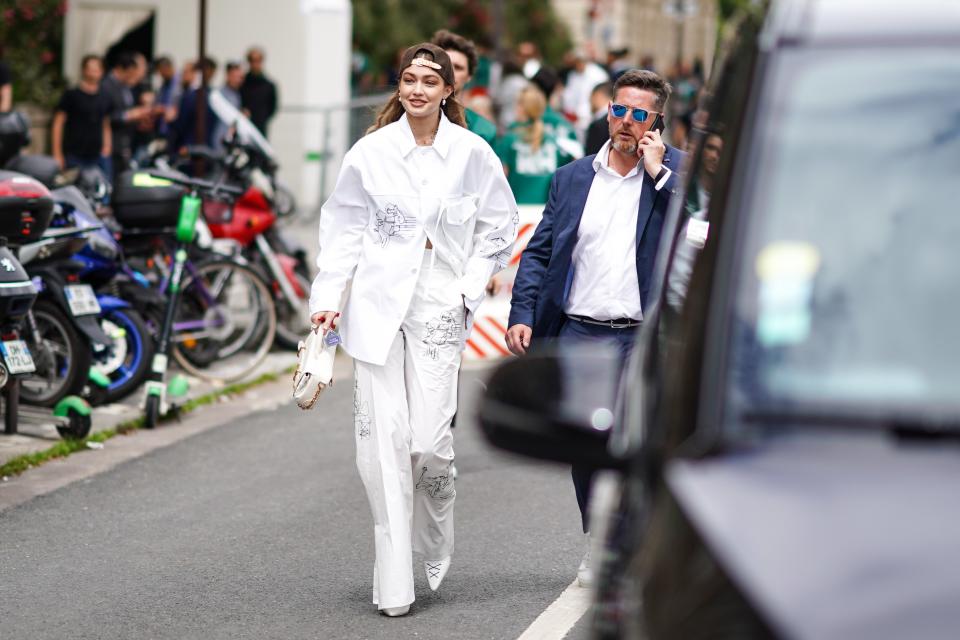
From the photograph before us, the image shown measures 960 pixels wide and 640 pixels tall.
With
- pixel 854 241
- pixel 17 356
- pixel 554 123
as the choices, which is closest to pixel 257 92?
pixel 554 123

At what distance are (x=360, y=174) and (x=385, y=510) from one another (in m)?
1.17

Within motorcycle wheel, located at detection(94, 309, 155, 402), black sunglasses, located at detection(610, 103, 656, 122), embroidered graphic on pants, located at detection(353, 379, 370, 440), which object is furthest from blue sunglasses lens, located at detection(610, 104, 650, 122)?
motorcycle wheel, located at detection(94, 309, 155, 402)

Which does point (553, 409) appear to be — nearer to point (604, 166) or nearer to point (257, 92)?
point (604, 166)

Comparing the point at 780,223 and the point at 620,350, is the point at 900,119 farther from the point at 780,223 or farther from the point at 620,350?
the point at 620,350

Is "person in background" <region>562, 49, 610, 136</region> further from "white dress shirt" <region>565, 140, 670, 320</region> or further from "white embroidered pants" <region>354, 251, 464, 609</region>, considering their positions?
"white embroidered pants" <region>354, 251, 464, 609</region>

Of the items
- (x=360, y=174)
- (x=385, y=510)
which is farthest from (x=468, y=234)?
(x=385, y=510)

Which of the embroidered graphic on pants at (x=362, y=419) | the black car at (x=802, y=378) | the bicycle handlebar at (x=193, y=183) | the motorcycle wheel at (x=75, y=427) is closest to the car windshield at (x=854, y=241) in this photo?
the black car at (x=802, y=378)

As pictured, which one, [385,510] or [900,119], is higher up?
[900,119]

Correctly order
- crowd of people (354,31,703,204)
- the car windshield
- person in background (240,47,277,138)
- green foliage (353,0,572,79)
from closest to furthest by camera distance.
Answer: the car windshield → crowd of people (354,31,703,204) → person in background (240,47,277,138) → green foliage (353,0,572,79)

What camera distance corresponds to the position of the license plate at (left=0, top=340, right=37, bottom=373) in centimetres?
831

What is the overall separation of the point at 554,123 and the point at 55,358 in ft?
17.9

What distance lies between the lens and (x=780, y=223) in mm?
2646

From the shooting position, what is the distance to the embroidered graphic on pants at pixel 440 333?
5.99 m

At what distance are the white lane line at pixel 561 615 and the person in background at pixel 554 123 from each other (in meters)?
6.07
